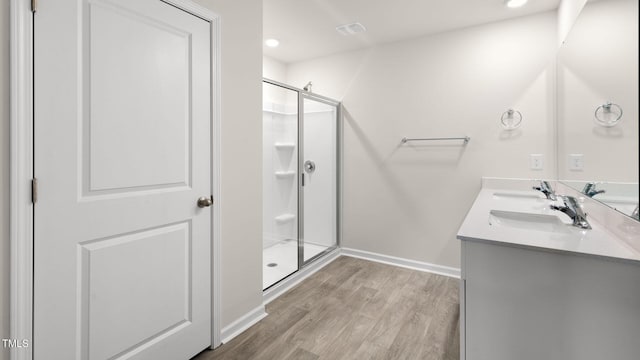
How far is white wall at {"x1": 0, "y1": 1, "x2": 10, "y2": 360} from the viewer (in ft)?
3.27

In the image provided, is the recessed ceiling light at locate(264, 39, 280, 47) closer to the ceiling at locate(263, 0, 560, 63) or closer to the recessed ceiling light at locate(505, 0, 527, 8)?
the ceiling at locate(263, 0, 560, 63)

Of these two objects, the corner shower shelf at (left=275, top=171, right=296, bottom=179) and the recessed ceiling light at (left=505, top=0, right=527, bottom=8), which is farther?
the corner shower shelf at (left=275, top=171, right=296, bottom=179)

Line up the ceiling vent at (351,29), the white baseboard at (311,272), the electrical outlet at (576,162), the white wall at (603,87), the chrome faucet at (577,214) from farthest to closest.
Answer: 1. the ceiling vent at (351,29)
2. the white baseboard at (311,272)
3. the electrical outlet at (576,162)
4. the chrome faucet at (577,214)
5. the white wall at (603,87)

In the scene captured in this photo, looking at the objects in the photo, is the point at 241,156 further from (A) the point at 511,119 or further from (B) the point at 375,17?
(A) the point at 511,119

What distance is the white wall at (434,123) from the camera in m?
2.53

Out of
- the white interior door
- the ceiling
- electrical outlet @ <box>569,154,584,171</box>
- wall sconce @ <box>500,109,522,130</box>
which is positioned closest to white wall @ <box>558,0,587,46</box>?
the ceiling

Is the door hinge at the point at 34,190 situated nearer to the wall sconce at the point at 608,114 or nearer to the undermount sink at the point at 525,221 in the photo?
the undermount sink at the point at 525,221

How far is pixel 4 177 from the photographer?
3.31 feet

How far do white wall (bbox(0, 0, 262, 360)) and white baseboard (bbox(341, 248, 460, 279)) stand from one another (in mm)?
1534

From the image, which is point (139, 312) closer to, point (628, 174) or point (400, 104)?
point (628, 174)

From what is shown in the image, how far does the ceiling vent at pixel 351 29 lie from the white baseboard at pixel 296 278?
88.5 inches

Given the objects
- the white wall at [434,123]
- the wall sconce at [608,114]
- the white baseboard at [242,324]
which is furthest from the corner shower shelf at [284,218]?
the wall sconce at [608,114]

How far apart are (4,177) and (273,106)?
2.17 m

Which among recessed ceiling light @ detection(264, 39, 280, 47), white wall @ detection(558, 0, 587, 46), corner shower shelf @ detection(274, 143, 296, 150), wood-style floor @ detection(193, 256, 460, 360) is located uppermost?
recessed ceiling light @ detection(264, 39, 280, 47)
